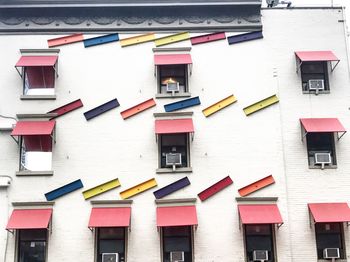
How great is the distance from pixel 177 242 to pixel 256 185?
2.99 m

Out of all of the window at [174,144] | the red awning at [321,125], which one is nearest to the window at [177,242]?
the window at [174,144]

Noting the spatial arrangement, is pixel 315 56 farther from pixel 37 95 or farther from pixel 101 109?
pixel 37 95

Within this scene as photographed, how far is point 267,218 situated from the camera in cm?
1625

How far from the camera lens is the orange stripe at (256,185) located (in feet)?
55.7

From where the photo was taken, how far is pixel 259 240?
16.7m

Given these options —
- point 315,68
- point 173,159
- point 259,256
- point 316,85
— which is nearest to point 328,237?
point 259,256

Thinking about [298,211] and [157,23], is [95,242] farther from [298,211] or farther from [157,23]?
[157,23]

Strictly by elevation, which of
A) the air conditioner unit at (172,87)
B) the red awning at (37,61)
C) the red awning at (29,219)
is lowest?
the red awning at (29,219)

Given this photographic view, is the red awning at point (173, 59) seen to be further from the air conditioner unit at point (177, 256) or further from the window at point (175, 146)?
the air conditioner unit at point (177, 256)

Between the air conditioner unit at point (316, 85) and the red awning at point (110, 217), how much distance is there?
7.08 m

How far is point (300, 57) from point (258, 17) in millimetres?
2150

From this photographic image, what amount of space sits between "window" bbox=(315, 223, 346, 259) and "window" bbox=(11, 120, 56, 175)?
842cm

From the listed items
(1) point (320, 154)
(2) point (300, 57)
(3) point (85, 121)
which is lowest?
(1) point (320, 154)

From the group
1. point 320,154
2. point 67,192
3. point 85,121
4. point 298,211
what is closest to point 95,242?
point 67,192
